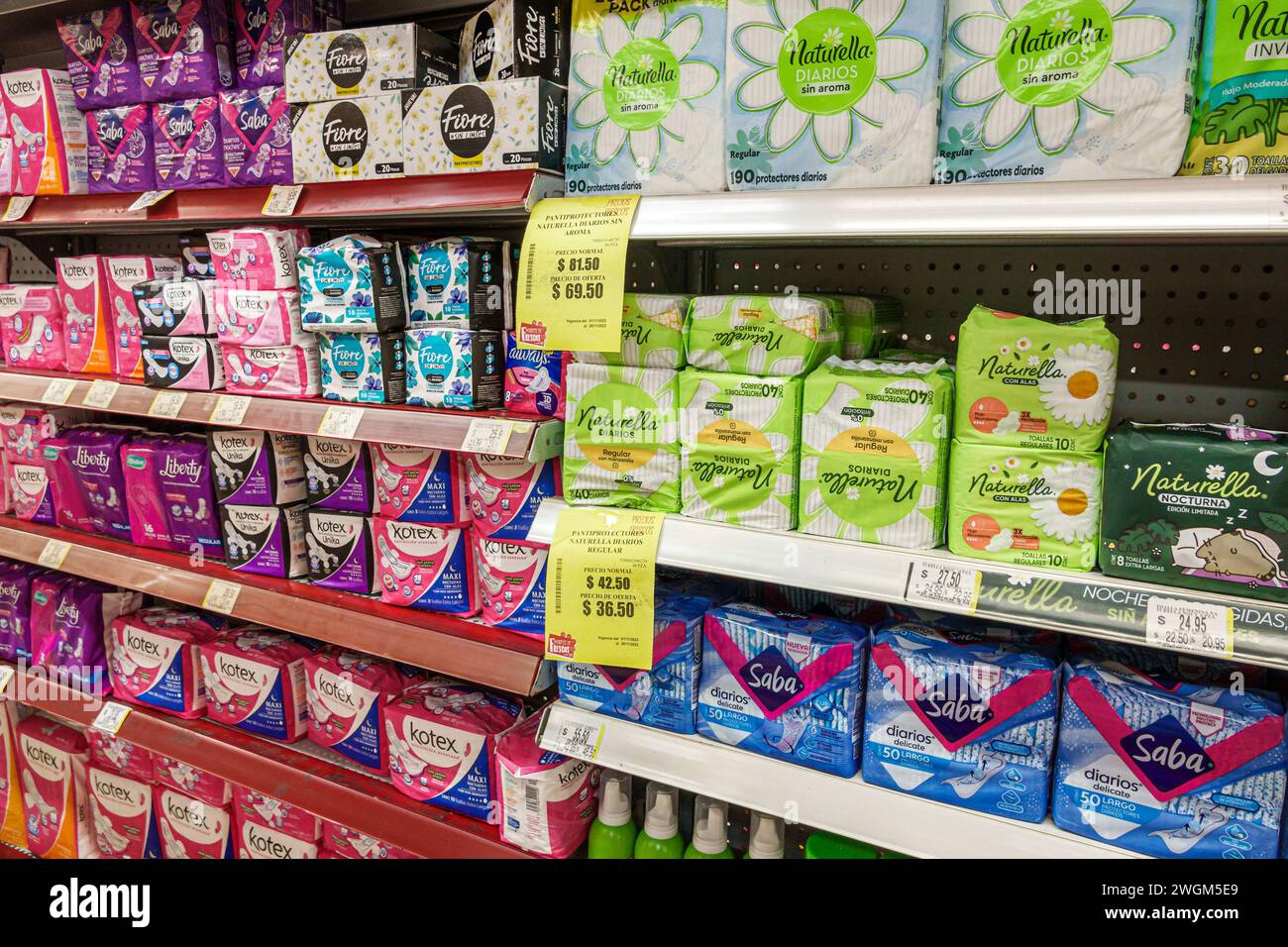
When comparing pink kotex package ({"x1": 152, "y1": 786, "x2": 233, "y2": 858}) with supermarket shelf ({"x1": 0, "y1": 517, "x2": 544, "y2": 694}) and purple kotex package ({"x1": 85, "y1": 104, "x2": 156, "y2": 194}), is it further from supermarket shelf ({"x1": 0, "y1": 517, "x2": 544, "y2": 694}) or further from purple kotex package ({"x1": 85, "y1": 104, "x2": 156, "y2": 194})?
purple kotex package ({"x1": 85, "y1": 104, "x2": 156, "y2": 194})

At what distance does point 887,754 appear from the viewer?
1252 mm

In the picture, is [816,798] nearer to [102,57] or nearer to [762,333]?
[762,333]

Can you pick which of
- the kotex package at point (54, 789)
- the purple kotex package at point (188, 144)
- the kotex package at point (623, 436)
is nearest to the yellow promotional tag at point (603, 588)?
the kotex package at point (623, 436)

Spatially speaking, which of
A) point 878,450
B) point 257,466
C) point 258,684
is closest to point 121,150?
point 257,466

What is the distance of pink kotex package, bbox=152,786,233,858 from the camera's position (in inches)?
80.4

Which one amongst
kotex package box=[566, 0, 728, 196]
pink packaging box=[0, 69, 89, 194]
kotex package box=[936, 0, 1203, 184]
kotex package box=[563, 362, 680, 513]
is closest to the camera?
kotex package box=[936, 0, 1203, 184]

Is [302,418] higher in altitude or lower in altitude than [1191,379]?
lower

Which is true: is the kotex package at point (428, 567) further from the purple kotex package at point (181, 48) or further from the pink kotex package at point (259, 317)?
the purple kotex package at point (181, 48)

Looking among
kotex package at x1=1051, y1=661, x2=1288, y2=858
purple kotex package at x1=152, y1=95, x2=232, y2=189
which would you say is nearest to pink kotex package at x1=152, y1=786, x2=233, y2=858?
purple kotex package at x1=152, y1=95, x2=232, y2=189

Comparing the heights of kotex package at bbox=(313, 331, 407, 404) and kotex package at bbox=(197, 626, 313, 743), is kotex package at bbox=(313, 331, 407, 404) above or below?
above

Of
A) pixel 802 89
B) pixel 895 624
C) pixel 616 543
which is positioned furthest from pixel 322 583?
pixel 802 89

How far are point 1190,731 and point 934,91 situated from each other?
36.1 inches

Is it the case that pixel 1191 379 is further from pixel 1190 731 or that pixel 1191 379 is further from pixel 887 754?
pixel 887 754

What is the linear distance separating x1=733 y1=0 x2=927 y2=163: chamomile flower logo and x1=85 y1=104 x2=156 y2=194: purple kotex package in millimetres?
1450
